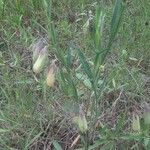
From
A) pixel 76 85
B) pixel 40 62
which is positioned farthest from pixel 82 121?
pixel 76 85

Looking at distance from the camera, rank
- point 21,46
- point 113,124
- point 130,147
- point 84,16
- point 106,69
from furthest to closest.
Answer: point 84,16
point 21,46
point 106,69
point 113,124
point 130,147

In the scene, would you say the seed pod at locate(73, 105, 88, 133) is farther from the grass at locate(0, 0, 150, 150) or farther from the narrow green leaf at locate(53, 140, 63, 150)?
the narrow green leaf at locate(53, 140, 63, 150)

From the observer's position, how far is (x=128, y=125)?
1.45 meters

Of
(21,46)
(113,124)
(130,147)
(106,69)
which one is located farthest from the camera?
(21,46)

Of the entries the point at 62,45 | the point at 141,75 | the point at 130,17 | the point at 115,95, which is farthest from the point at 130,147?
the point at 130,17

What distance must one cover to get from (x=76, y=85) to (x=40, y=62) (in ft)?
1.47

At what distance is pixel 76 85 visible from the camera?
153 centimetres

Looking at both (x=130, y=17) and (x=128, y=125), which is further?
(x=130, y=17)

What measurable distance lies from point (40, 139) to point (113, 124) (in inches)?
9.5

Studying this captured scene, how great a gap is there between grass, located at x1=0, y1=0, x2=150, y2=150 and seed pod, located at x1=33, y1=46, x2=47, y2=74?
0.04 meters

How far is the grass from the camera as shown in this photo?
120cm

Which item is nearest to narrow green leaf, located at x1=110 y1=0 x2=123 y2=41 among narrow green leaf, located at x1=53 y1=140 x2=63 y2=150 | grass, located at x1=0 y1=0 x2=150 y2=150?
grass, located at x1=0 y1=0 x2=150 y2=150

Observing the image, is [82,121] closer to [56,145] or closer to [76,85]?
[56,145]

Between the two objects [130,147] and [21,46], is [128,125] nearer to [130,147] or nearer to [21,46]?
[130,147]
